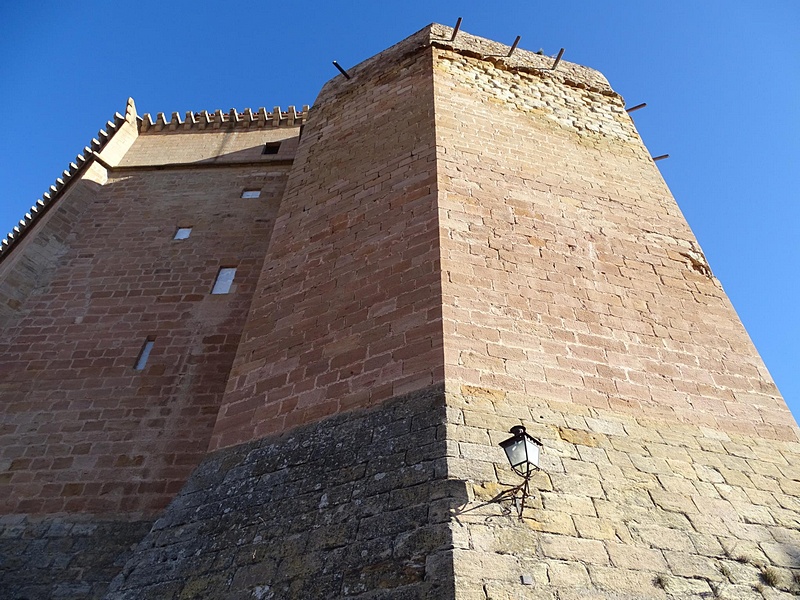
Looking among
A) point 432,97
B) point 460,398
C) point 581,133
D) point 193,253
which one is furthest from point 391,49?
point 460,398

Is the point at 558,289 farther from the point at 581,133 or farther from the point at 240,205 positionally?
the point at 240,205

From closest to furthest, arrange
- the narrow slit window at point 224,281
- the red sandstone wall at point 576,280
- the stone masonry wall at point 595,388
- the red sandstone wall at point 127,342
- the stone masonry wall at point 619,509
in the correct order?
the stone masonry wall at point 619,509 → the stone masonry wall at point 595,388 → the red sandstone wall at point 576,280 → the red sandstone wall at point 127,342 → the narrow slit window at point 224,281

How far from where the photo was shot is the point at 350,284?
4.95 m

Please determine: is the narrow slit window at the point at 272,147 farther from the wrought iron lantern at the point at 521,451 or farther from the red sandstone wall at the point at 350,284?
the wrought iron lantern at the point at 521,451

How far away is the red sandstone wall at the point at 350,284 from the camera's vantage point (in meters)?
4.12

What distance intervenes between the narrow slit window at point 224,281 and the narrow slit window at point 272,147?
3799mm

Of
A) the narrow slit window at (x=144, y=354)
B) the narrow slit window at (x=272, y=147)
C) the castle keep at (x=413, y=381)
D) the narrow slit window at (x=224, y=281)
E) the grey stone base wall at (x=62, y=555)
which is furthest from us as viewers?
the narrow slit window at (x=272, y=147)

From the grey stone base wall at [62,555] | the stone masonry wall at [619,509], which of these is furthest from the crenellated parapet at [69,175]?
the stone masonry wall at [619,509]

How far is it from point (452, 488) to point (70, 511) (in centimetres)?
427

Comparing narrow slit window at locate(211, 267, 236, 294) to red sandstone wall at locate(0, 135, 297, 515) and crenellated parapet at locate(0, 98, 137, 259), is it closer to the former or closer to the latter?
red sandstone wall at locate(0, 135, 297, 515)

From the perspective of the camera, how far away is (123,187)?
397 inches

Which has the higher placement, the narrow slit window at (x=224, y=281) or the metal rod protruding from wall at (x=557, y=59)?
the metal rod protruding from wall at (x=557, y=59)

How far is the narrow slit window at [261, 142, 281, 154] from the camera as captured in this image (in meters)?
11.1

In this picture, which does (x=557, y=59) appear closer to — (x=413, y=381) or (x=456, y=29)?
(x=456, y=29)
